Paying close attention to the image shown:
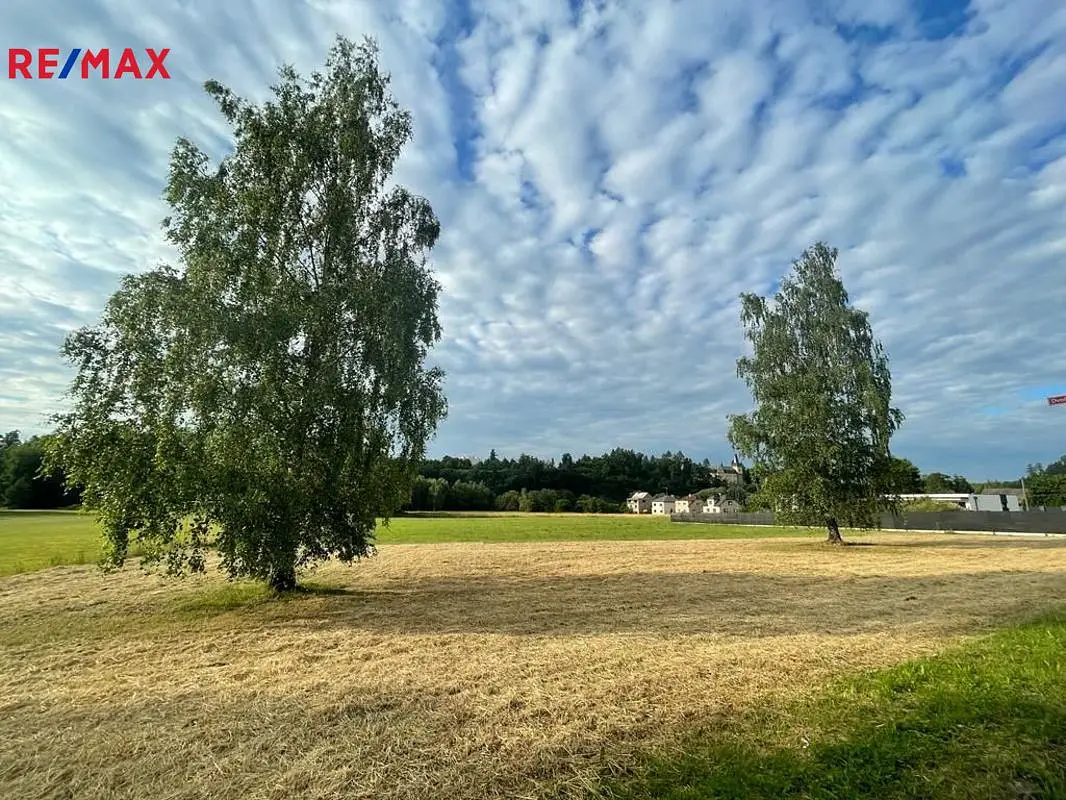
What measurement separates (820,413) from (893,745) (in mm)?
23645

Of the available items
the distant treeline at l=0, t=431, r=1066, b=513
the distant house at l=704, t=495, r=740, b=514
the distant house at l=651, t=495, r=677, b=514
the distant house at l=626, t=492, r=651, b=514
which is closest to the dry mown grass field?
the distant treeline at l=0, t=431, r=1066, b=513

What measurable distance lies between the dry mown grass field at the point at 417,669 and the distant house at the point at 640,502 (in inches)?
3976

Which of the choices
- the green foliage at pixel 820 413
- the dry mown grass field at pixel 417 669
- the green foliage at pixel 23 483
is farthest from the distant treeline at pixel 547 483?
the dry mown grass field at pixel 417 669

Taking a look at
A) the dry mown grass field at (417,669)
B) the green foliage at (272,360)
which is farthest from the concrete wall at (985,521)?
the green foliage at (272,360)

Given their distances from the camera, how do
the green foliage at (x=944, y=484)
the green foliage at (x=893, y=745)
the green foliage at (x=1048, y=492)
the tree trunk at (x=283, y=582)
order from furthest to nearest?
the green foliage at (x=944, y=484)
the green foliage at (x=1048, y=492)
the tree trunk at (x=283, y=582)
the green foliage at (x=893, y=745)

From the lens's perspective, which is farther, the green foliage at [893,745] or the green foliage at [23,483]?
the green foliage at [23,483]

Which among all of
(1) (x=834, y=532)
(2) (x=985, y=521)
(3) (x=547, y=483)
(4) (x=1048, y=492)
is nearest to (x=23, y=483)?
(3) (x=547, y=483)

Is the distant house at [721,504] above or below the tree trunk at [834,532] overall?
above

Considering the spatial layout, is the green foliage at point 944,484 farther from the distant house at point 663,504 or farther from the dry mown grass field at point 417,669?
the dry mown grass field at point 417,669

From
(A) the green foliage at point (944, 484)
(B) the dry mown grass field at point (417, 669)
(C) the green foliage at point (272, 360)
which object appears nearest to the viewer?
(B) the dry mown grass field at point (417, 669)

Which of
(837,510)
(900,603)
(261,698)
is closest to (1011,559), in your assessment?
(837,510)

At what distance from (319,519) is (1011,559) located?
22.4 metres

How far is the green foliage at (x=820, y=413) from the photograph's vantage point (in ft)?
85.0

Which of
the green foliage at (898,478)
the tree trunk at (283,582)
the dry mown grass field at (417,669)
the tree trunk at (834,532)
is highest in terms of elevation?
the green foliage at (898,478)
